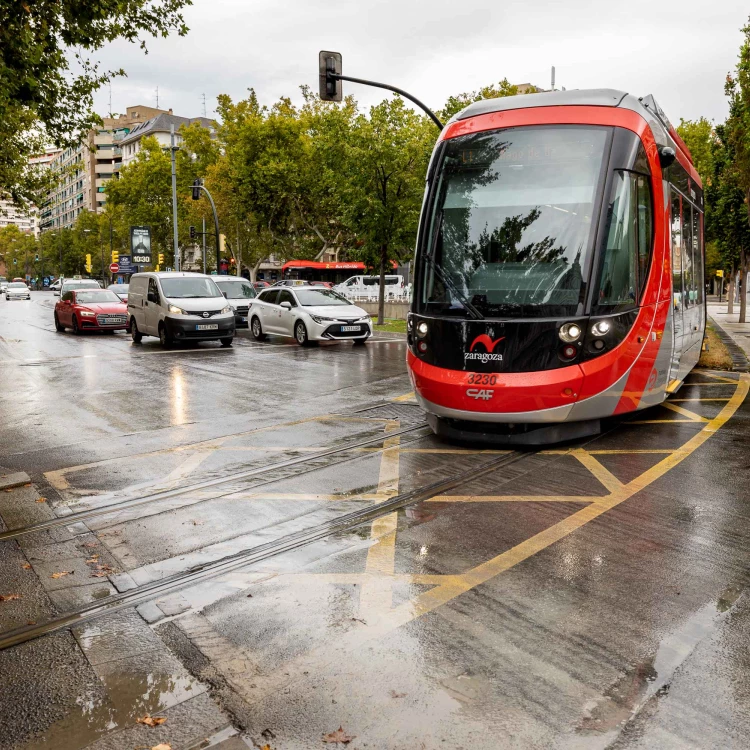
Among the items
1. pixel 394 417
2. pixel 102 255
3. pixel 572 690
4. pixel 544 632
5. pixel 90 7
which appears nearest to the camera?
pixel 572 690

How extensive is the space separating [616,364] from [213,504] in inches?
154

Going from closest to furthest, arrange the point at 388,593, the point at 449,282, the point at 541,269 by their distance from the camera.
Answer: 1. the point at 388,593
2. the point at 541,269
3. the point at 449,282

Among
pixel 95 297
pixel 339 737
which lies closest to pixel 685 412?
pixel 339 737

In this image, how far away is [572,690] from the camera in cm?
328

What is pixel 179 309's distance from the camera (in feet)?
67.9

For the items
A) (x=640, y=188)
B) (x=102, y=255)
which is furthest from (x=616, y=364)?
(x=102, y=255)

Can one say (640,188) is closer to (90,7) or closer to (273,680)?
(273,680)

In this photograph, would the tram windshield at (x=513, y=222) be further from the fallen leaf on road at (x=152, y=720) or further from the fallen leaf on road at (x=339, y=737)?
the fallen leaf on road at (x=152, y=720)

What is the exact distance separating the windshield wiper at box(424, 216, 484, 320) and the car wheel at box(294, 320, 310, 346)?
12.7 metres

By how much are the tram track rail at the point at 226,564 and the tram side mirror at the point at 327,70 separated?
14.6 meters

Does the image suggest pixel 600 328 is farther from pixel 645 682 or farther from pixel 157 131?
pixel 157 131

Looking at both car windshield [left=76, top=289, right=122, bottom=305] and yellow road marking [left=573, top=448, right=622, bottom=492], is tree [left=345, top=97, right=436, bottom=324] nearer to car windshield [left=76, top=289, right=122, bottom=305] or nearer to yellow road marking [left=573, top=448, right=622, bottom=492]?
car windshield [left=76, top=289, right=122, bottom=305]

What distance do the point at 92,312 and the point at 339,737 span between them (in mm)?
24747

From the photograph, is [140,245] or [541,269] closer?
[541,269]
